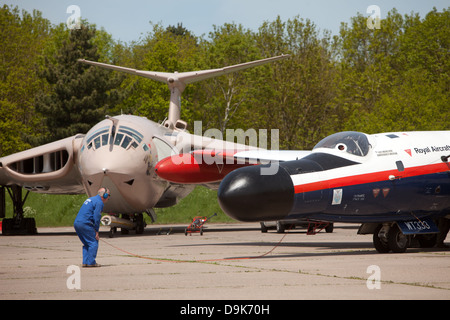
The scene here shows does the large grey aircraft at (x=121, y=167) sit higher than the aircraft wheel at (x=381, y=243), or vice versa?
the large grey aircraft at (x=121, y=167)

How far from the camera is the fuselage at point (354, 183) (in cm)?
1315

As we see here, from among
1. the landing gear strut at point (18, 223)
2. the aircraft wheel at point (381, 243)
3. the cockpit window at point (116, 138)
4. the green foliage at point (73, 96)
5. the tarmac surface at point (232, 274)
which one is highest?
the green foliage at point (73, 96)

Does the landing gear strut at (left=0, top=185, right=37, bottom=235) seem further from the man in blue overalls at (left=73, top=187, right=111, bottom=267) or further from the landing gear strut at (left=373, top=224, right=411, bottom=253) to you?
the landing gear strut at (left=373, top=224, right=411, bottom=253)

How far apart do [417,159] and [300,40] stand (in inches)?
2114

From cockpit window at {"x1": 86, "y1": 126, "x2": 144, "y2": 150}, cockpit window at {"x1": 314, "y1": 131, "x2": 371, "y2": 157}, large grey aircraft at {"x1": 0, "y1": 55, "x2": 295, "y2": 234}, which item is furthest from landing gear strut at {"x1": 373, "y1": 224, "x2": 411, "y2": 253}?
cockpit window at {"x1": 86, "y1": 126, "x2": 144, "y2": 150}

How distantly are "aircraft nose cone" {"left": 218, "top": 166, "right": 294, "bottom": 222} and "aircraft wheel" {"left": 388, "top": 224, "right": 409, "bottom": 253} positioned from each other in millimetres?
2980

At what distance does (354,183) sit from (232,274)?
4.06m

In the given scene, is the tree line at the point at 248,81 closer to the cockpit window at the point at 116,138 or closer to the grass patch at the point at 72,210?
the grass patch at the point at 72,210

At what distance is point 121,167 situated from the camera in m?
24.1

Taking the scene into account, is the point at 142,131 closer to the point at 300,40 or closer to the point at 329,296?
the point at 329,296

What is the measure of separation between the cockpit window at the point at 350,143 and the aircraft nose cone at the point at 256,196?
198 centimetres

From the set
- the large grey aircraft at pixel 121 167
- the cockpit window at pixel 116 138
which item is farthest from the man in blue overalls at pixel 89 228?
the cockpit window at pixel 116 138

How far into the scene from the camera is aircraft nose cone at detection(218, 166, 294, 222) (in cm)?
1298

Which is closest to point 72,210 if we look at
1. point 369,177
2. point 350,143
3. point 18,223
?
point 18,223
